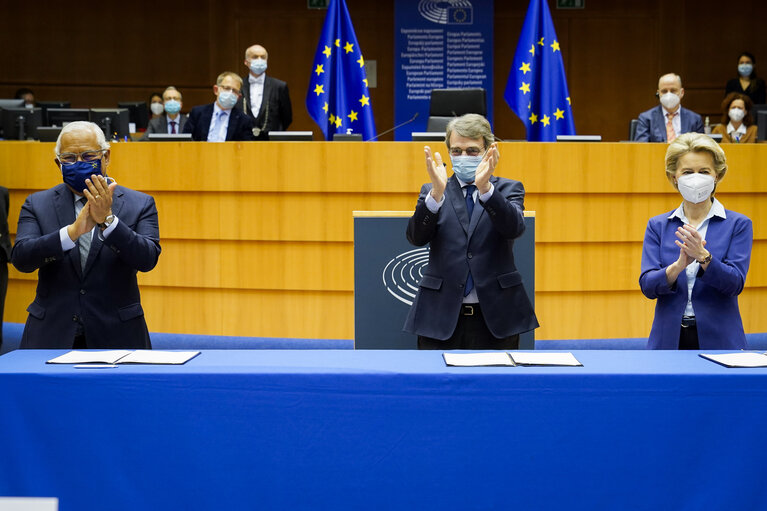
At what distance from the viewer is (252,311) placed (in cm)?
559

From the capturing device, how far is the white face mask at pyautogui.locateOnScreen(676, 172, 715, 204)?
2.75m

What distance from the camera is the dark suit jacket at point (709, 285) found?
8.80 feet

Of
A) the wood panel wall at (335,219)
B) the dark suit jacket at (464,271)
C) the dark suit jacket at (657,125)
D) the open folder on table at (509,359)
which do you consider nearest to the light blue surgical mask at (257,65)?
the wood panel wall at (335,219)

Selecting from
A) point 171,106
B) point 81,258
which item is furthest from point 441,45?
point 81,258

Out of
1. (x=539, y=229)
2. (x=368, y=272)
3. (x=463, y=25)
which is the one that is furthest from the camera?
(x=463, y=25)

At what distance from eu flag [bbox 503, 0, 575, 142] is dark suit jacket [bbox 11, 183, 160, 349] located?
4.44m

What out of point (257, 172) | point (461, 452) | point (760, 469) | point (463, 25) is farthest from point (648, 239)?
point (463, 25)

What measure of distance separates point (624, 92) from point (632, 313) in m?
6.76

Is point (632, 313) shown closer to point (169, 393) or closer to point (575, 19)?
point (169, 393)

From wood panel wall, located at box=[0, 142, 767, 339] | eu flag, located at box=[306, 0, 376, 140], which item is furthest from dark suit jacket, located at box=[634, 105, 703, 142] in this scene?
eu flag, located at box=[306, 0, 376, 140]

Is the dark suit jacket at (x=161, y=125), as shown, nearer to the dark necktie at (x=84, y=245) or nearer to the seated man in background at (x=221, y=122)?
the seated man in background at (x=221, y=122)

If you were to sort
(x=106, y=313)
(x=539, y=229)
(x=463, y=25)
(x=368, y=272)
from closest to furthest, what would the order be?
(x=106, y=313) < (x=368, y=272) < (x=539, y=229) < (x=463, y=25)

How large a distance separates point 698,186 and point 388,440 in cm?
146

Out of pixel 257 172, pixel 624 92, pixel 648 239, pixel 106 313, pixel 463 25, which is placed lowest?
pixel 106 313
